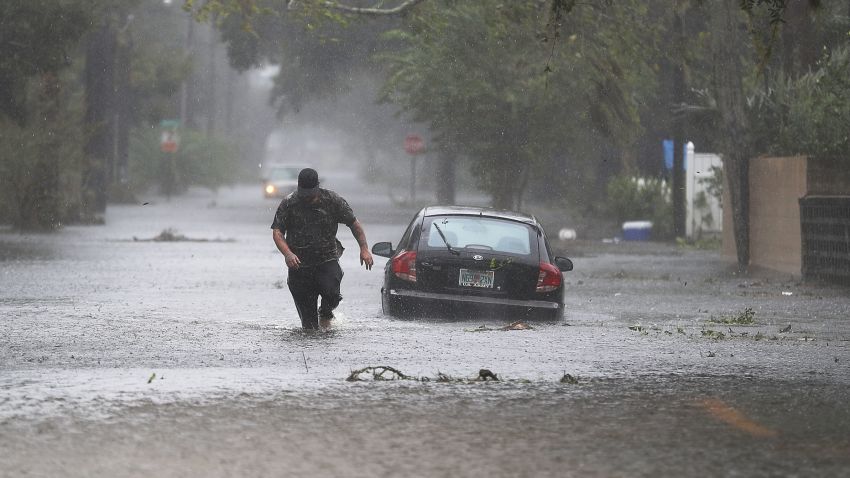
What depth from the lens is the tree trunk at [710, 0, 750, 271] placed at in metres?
26.5

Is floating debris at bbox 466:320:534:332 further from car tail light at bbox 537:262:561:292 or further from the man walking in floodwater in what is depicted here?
the man walking in floodwater

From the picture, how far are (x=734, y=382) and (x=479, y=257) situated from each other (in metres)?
5.19

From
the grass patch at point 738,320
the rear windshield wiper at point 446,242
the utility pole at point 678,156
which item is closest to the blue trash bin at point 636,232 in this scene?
the utility pole at point 678,156

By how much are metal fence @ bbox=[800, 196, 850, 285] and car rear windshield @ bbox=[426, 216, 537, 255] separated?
24.2 ft

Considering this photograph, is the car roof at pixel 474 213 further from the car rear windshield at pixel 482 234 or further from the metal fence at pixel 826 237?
the metal fence at pixel 826 237

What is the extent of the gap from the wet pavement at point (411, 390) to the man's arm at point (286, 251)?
0.59m

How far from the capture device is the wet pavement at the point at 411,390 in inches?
290

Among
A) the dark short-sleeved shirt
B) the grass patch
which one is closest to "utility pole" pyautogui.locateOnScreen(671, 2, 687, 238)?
the grass patch

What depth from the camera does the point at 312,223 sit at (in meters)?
13.8

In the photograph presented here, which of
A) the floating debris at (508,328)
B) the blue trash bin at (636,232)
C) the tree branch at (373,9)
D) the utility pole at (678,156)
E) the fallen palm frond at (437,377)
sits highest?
the tree branch at (373,9)

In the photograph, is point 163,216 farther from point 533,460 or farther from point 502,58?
point 533,460

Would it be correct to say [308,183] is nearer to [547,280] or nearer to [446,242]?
[446,242]

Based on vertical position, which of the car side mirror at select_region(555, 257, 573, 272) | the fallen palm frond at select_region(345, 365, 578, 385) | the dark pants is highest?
the car side mirror at select_region(555, 257, 573, 272)

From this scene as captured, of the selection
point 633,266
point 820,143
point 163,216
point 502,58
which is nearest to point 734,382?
point 820,143
